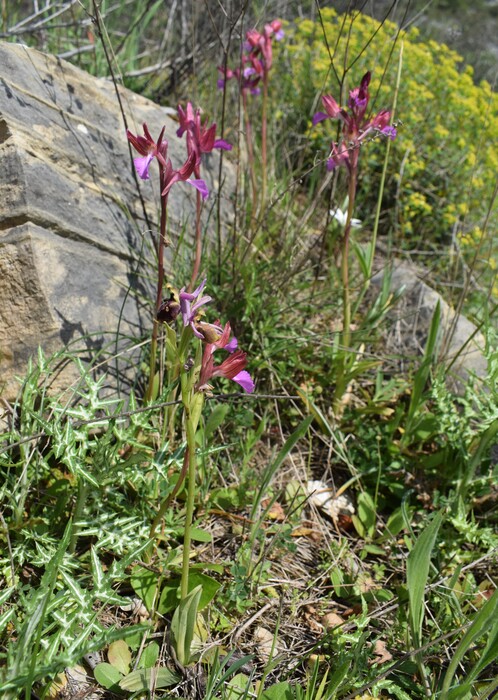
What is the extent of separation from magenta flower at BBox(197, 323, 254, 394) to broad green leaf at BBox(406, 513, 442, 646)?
2.00 feet

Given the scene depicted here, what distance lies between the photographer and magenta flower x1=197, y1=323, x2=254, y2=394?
144 centimetres

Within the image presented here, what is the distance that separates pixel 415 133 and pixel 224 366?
3.33 meters

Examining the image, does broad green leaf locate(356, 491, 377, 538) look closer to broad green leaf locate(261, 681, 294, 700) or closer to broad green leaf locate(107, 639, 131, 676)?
broad green leaf locate(261, 681, 294, 700)

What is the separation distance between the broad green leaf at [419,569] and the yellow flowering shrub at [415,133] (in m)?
2.49

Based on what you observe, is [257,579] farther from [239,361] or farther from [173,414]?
[239,361]

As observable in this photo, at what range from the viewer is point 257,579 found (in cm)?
187

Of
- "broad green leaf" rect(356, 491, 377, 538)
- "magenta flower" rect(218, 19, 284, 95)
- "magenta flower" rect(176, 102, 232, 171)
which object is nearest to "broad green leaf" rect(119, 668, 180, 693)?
"broad green leaf" rect(356, 491, 377, 538)

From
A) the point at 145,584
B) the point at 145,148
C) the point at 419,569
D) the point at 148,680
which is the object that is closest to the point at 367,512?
the point at 419,569

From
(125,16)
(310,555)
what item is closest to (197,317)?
(310,555)

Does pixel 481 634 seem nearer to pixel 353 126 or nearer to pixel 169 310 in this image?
pixel 169 310

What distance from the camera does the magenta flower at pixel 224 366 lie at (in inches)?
56.8

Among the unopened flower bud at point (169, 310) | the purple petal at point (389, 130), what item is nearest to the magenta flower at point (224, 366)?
the unopened flower bud at point (169, 310)

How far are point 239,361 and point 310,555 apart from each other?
96 cm

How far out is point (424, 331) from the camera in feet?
9.81
